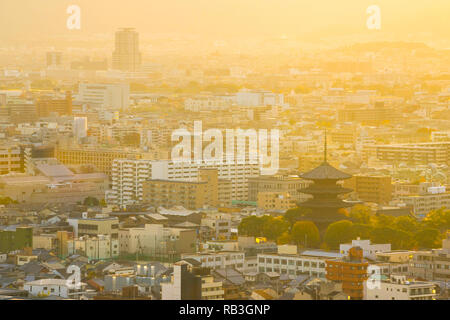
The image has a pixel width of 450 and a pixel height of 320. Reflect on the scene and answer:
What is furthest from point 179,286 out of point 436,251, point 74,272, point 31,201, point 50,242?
point 31,201

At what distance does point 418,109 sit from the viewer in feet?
95.9

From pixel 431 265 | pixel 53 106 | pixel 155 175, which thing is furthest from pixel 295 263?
pixel 53 106

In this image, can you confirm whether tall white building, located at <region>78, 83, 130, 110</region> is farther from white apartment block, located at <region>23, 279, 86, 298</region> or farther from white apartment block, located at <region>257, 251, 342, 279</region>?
white apartment block, located at <region>23, 279, 86, 298</region>

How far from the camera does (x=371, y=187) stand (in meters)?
14.8

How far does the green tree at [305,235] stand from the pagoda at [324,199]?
0.38m

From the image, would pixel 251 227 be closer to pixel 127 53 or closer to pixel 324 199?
pixel 324 199

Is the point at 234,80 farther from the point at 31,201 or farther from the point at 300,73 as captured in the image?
the point at 31,201

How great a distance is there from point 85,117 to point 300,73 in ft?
29.0

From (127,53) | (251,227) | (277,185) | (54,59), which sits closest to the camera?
(251,227)

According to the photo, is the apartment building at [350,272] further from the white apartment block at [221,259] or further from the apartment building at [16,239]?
the apartment building at [16,239]

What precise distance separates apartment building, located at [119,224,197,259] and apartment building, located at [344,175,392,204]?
4.85 meters

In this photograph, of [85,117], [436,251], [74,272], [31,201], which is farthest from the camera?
[85,117]

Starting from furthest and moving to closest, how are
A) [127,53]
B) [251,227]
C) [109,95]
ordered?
[127,53] → [109,95] → [251,227]

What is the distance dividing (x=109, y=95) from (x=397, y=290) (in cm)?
2443
